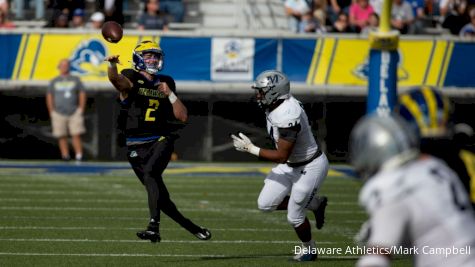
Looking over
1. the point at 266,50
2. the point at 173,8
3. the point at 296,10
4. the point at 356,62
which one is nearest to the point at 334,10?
the point at 296,10

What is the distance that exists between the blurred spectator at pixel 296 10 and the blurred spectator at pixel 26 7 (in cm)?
401

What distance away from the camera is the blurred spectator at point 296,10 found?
58.2 feet

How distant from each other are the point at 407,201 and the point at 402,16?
47.0ft

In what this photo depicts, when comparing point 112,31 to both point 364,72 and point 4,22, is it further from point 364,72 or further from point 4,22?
point 4,22

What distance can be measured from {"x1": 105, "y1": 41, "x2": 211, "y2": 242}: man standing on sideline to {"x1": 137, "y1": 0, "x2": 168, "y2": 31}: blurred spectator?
9088 mm

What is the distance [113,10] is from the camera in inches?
699

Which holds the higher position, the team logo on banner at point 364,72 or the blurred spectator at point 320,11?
the blurred spectator at point 320,11

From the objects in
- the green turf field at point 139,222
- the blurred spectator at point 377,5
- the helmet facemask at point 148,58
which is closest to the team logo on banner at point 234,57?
the green turf field at point 139,222

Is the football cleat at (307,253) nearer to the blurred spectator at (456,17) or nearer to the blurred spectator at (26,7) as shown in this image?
the blurred spectator at (456,17)

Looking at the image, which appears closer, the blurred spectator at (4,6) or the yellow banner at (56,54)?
the yellow banner at (56,54)

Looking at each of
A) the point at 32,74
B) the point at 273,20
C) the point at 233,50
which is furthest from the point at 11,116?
the point at 273,20

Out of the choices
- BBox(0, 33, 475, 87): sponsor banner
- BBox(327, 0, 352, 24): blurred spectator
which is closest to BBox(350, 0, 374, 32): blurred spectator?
BBox(327, 0, 352, 24): blurred spectator

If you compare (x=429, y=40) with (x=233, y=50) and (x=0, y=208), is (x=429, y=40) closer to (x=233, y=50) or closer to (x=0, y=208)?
(x=233, y=50)

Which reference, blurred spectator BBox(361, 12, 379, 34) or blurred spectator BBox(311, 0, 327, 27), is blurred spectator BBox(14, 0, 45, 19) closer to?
blurred spectator BBox(311, 0, 327, 27)
